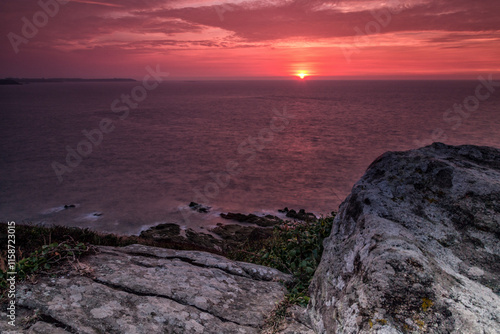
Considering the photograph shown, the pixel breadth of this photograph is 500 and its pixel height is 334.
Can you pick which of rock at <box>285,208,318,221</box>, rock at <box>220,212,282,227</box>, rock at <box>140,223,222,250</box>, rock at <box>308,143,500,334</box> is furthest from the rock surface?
rock at <box>285,208,318,221</box>

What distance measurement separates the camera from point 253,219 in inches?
797

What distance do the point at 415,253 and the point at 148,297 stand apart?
3.36 metres

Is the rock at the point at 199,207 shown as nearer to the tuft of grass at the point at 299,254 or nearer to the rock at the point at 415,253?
the tuft of grass at the point at 299,254

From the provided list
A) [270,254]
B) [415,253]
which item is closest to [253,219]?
[270,254]

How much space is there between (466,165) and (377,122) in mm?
71566

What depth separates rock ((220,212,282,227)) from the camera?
783 inches

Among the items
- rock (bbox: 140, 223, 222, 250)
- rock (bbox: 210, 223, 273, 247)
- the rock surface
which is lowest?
rock (bbox: 210, 223, 273, 247)

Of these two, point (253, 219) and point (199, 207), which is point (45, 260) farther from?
point (199, 207)

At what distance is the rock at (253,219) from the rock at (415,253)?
570 inches

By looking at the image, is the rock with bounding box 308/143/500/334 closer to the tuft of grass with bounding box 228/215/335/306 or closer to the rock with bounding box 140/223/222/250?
the tuft of grass with bounding box 228/215/335/306

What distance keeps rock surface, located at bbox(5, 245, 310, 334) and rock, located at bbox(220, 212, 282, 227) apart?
585 inches

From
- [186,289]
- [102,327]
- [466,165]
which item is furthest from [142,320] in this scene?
[466,165]

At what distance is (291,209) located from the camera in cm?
2233

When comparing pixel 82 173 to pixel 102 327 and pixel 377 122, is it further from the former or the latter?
pixel 377 122
